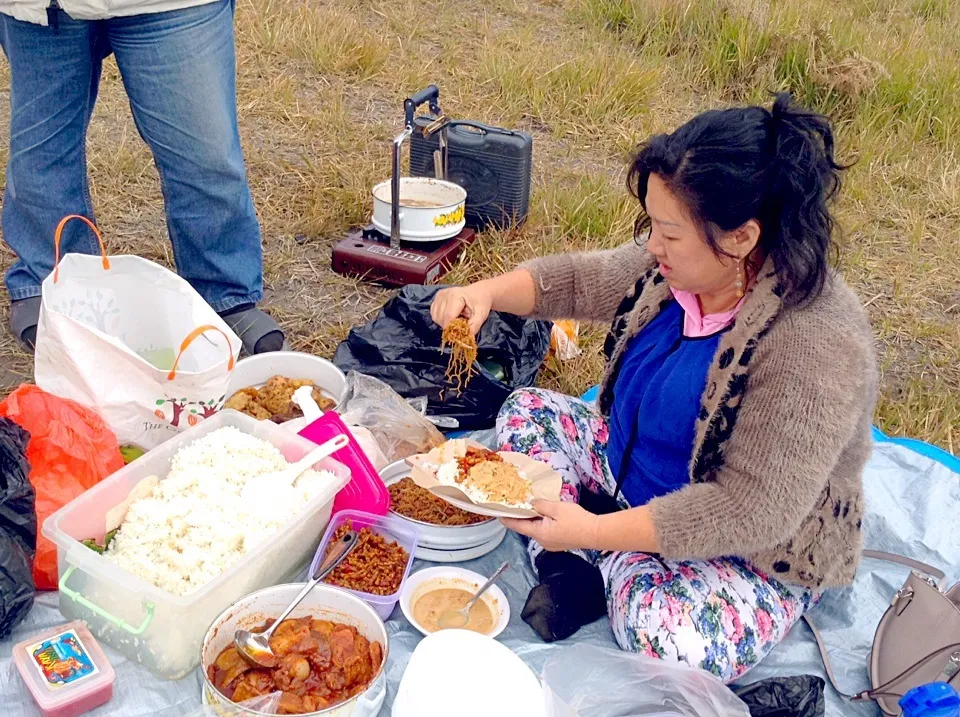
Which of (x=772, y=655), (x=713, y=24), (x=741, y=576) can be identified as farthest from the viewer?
(x=713, y=24)

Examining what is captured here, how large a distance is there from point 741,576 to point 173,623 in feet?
3.87

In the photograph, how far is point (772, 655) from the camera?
2074 mm

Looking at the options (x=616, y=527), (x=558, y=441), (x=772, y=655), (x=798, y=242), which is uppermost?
(x=798, y=242)

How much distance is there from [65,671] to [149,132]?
1.57 meters

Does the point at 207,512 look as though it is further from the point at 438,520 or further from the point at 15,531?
the point at 438,520

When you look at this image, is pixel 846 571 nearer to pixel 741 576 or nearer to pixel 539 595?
pixel 741 576

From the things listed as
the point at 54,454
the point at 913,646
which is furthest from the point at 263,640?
the point at 913,646

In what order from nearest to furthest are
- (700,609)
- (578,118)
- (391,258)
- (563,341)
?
1. (700,609)
2. (563,341)
3. (391,258)
4. (578,118)

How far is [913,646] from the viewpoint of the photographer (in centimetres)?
190

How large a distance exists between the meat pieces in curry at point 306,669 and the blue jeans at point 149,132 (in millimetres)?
1453

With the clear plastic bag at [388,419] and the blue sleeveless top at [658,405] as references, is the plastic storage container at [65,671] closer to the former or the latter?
the clear plastic bag at [388,419]

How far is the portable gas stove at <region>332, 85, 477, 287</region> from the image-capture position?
3381 millimetres

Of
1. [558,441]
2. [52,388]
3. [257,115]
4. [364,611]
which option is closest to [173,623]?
[364,611]

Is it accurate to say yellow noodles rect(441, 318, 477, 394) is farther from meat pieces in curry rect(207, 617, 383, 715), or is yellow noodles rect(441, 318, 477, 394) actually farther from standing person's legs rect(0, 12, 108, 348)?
standing person's legs rect(0, 12, 108, 348)
